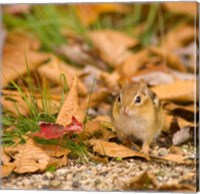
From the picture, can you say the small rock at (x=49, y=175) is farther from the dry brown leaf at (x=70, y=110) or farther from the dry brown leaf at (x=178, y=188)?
the dry brown leaf at (x=178, y=188)

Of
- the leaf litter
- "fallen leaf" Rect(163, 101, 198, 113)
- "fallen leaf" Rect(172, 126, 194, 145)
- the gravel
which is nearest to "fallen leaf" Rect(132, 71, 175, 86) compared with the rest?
the leaf litter

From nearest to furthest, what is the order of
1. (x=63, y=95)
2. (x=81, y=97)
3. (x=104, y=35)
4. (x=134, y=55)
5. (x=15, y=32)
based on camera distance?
1. (x=63, y=95)
2. (x=81, y=97)
3. (x=134, y=55)
4. (x=104, y=35)
5. (x=15, y=32)

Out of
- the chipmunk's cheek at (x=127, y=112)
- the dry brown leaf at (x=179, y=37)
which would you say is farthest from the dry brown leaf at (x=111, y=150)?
the dry brown leaf at (x=179, y=37)

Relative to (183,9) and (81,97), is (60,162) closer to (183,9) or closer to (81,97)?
(81,97)

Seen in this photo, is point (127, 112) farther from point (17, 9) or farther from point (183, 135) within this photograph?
point (17, 9)

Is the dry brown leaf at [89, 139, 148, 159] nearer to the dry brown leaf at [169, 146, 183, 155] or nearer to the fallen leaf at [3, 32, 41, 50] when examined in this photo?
the dry brown leaf at [169, 146, 183, 155]

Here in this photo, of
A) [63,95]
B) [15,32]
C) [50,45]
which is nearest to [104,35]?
[50,45]

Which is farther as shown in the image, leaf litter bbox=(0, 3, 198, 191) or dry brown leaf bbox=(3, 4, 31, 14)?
dry brown leaf bbox=(3, 4, 31, 14)
